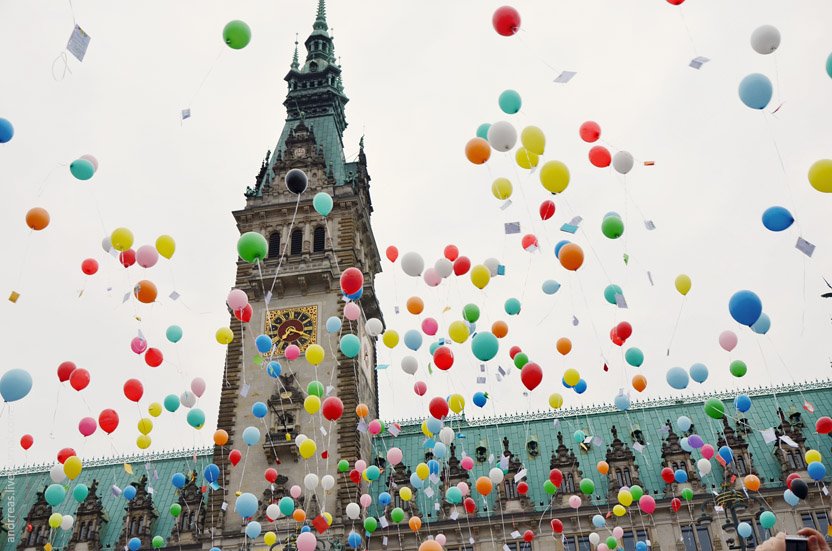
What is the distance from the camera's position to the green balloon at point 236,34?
1831 cm

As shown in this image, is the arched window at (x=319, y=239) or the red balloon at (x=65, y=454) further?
the arched window at (x=319, y=239)

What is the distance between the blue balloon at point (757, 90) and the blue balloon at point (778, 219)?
9.35 feet

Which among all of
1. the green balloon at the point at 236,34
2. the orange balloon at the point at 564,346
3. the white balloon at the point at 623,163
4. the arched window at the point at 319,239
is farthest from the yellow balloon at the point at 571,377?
the arched window at the point at 319,239

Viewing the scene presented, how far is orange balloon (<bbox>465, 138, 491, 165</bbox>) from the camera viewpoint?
21.1 m

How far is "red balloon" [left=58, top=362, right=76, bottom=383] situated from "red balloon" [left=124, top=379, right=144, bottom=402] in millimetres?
1980

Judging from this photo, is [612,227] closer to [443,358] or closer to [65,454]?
[443,358]

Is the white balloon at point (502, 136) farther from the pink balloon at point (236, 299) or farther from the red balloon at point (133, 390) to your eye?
the red balloon at point (133, 390)

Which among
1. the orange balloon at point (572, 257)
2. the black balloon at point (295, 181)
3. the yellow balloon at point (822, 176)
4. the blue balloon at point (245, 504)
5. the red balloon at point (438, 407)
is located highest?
the black balloon at point (295, 181)

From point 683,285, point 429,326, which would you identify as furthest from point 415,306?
point 683,285

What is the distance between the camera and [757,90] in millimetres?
16984

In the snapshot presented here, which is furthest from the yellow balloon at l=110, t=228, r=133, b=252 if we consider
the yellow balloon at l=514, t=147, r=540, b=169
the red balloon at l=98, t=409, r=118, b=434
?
the yellow balloon at l=514, t=147, r=540, b=169

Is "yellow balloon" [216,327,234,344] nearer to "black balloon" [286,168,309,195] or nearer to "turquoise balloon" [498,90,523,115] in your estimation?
"black balloon" [286,168,309,195]

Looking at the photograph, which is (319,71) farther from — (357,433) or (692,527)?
(692,527)

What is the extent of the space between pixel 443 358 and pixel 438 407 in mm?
2052
